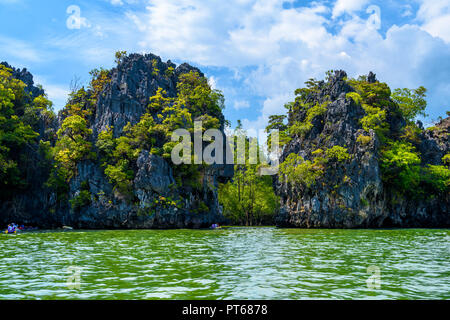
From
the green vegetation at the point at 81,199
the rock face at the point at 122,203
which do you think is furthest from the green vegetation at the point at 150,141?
the green vegetation at the point at 81,199

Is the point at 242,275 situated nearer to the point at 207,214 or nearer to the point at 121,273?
the point at 121,273

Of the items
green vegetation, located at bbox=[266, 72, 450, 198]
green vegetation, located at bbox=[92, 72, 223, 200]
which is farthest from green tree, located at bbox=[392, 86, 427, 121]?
green vegetation, located at bbox=[92, 72, 223, 200]

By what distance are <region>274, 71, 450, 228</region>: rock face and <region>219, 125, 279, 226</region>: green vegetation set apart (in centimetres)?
936

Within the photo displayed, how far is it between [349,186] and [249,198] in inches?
783

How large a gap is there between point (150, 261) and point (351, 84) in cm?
3975

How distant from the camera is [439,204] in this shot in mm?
38188

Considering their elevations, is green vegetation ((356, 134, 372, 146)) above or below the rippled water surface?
above

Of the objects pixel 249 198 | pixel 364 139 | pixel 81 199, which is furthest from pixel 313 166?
pixel 81 199

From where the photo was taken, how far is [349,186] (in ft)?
111

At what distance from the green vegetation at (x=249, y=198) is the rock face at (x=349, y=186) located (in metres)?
9.36

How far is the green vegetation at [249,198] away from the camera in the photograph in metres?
50.8

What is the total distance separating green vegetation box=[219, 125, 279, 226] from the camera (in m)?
50.8

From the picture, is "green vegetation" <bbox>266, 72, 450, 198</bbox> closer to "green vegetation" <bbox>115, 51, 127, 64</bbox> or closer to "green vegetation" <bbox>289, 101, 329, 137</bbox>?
"green vegetation" <bbox>289, 101, 329, 137</bbox>

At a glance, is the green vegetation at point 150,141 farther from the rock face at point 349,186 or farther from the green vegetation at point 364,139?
the green vegetation at point 364,139
